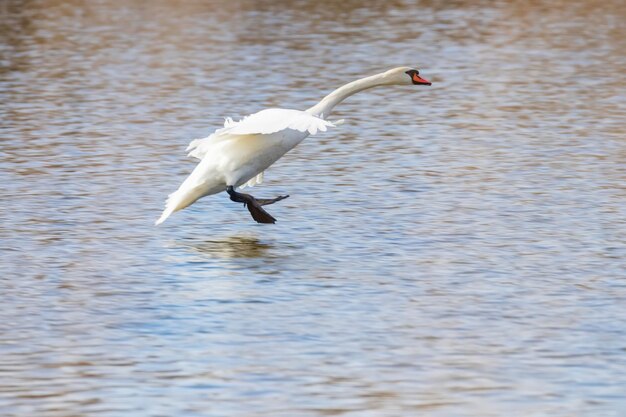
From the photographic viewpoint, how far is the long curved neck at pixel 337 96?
35.9ft

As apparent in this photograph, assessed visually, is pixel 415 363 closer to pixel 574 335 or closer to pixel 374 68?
pixel 574 335

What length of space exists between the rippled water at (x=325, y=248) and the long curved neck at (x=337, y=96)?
82 centimetres

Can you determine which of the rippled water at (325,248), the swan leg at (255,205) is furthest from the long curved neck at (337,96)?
the rippled water at (325,248)

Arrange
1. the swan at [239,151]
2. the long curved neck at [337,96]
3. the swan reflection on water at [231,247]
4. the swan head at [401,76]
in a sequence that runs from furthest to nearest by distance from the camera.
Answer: the swan head at [401,76] < the long curved neck at [337,96] < the swan at [239,151] < the swan reflection on water at [231,247]

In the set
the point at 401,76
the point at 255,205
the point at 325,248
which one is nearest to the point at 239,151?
the point at 255,205

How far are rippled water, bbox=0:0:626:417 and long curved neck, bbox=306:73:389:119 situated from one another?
0.82 m

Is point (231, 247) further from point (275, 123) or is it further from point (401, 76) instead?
point (401, 76)

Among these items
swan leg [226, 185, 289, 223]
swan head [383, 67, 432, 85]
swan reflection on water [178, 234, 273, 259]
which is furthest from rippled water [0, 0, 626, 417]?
swan head [383, 67, 432, 85]

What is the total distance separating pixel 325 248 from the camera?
10.4 metres

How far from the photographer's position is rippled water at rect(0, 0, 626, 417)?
23.5 ft

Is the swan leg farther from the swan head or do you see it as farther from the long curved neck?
the swan head

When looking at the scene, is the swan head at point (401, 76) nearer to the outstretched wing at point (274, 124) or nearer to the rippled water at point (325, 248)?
the rippled water at point (325, 248)

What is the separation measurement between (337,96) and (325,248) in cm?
123

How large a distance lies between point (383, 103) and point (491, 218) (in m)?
6.93
